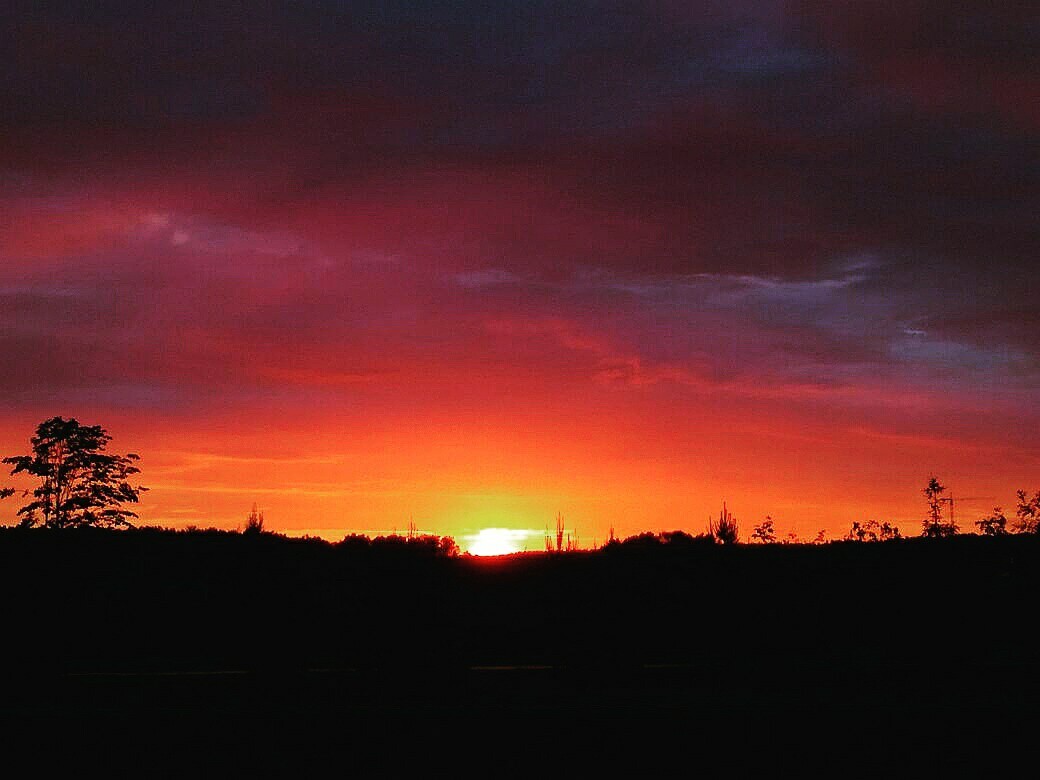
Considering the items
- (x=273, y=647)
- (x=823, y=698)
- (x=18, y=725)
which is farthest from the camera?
(x=273, y=647)

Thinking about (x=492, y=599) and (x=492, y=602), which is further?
(x=492, y=599)

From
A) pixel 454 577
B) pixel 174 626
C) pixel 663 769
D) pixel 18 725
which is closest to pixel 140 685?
pixel 18 725

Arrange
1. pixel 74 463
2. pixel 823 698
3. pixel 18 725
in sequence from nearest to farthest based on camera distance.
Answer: pixel 18 725, pixel 823 698, pixel 74 463

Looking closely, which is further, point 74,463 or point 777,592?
point 74,463

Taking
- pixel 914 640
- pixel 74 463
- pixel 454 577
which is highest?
pixel 74 463

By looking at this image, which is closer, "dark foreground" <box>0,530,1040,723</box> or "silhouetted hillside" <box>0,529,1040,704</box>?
"dark foreground" <box>0,530,1040,723</box>

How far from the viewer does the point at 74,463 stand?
3634 cm

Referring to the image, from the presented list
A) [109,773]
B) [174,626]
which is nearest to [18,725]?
[109,773]

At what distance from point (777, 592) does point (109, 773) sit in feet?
63.7

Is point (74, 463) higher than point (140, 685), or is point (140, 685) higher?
point (74, 463)

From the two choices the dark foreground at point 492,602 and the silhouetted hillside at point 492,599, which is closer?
the dark foreground at point 492,602

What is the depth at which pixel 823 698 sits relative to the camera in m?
10.7

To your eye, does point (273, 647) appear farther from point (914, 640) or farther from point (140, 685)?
point (914, 640)

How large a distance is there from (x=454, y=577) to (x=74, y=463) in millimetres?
18160
